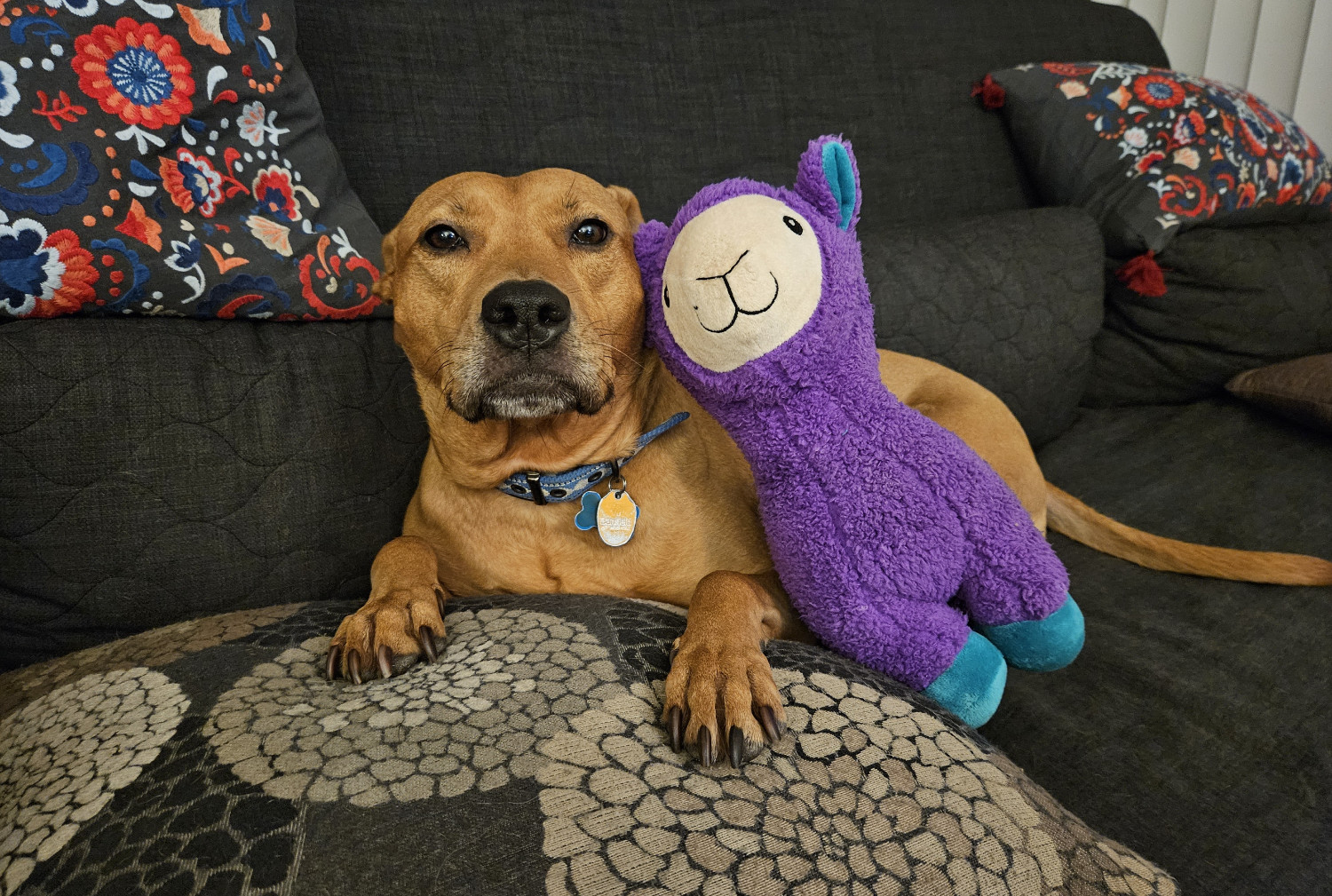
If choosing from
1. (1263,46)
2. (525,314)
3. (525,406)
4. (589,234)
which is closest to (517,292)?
(525,314)

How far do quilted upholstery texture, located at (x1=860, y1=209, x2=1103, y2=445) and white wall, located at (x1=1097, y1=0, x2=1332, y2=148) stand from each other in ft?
5.82

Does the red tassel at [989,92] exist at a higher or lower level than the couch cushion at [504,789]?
higher

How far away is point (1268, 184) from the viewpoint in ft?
8.07

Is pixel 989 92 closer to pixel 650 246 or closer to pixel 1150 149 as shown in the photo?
pixel 1150 149

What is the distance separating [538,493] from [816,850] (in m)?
0.79

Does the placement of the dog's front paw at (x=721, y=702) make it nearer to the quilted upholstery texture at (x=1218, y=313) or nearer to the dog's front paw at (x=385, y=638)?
the dog's front paw at (x=385, y=638)

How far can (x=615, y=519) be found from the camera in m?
1.34

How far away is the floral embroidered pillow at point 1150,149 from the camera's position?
7.81 ft

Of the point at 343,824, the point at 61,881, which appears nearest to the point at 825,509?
the point at 343,824

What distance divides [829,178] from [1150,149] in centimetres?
194

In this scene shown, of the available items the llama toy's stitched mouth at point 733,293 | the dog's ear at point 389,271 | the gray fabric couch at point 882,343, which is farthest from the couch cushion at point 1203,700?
the dog's ear at point 389,271

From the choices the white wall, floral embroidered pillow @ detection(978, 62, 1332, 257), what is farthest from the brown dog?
the white wall

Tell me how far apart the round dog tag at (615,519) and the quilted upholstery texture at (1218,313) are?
1891mm

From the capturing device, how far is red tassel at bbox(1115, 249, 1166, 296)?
94.3 inches
